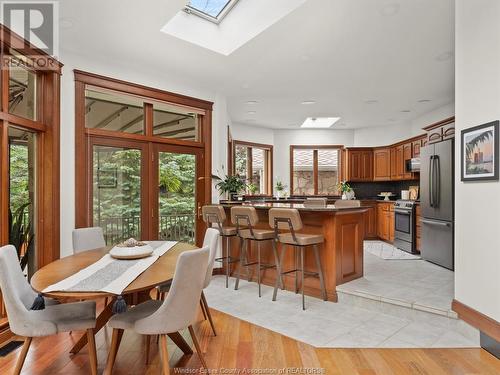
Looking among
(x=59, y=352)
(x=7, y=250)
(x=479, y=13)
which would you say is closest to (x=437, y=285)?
(x=479, y=13)

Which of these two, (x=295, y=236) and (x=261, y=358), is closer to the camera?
(x=261, y=358)

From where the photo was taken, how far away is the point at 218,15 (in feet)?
11.8

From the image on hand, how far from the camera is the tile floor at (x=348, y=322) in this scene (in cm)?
277

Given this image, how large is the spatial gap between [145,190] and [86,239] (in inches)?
49.2

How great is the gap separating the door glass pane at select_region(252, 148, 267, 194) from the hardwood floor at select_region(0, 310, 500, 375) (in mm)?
5628

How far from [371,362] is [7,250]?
269 centimetres

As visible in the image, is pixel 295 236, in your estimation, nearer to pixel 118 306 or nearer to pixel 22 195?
pixel 118 306

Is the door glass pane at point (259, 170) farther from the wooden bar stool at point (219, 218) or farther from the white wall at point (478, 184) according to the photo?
the white wall at point (478, 184)

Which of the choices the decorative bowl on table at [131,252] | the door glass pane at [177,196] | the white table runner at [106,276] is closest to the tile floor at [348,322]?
the door glass pane at [177,196]

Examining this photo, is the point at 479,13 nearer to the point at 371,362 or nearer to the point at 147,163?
the point at 371,362

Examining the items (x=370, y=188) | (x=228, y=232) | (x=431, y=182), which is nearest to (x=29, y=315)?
(x=228, y=232)

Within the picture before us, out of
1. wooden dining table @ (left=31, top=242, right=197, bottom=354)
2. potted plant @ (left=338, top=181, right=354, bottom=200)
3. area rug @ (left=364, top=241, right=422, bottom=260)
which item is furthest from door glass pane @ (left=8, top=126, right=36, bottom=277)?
potted plant @ (left=338, top=181, right=354, bottom=200)

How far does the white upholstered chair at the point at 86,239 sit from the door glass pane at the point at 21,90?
4.20 feet

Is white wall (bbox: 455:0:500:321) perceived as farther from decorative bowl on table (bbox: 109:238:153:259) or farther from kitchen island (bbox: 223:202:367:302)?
decorative bowl on table (bbox: 109:238:153:259)
